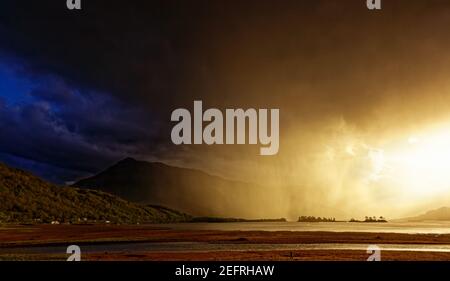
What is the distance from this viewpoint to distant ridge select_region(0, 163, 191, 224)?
98.7 m

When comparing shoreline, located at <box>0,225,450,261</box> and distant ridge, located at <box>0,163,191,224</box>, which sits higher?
distant ridge, located at <box>0,163,191,224</box>

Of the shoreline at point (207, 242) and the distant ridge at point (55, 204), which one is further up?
the distant ridge at point (55, 204)

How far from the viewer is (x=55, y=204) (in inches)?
4466

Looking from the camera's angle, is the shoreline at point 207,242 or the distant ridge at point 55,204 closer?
the shoreline at point 207,242

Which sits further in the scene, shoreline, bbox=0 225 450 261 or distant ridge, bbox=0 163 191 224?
distant ridge, bbox=0 163 191 224

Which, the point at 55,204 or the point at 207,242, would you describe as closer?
the point at 207,242

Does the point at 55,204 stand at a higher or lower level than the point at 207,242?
higher

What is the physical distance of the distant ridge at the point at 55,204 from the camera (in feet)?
324
